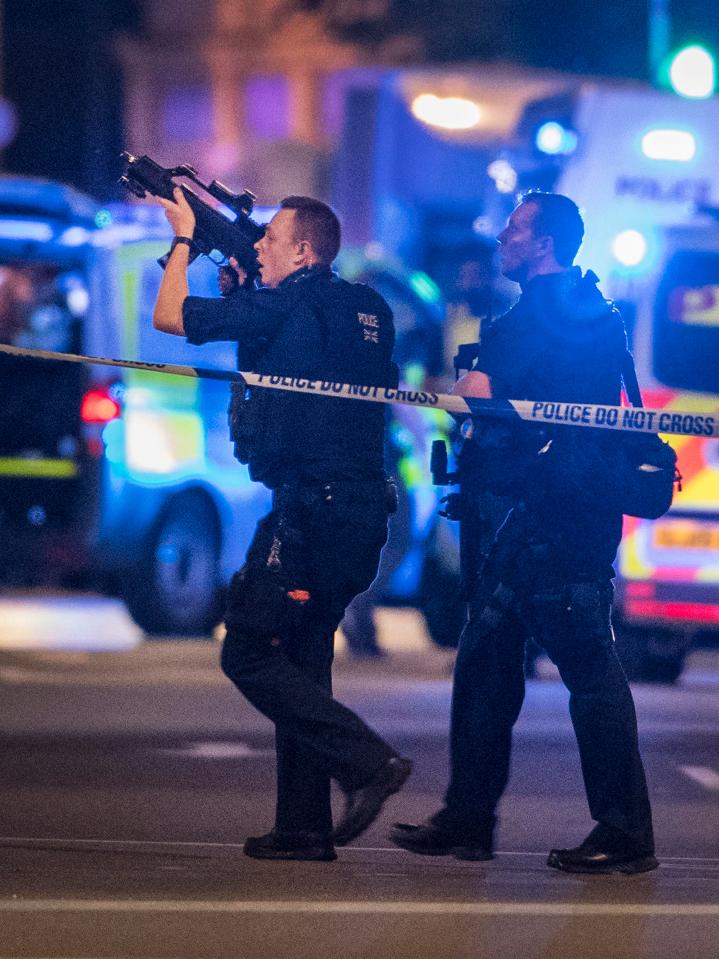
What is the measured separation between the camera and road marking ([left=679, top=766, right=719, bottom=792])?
305 inches

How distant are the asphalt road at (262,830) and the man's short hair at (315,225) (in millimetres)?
1670

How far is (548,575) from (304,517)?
27.4 inches

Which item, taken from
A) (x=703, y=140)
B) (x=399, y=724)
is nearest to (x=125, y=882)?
(x=399, y=724)

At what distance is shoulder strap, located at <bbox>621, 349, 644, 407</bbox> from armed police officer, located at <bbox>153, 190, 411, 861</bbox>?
67 cm

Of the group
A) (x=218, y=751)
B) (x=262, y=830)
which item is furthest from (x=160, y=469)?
(x=262, y=830)

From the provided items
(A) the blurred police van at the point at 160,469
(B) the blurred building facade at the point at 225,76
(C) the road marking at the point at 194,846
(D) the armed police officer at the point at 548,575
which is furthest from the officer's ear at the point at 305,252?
(B) the blurred building facade at the point at 225,76

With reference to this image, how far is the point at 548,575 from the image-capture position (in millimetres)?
5988

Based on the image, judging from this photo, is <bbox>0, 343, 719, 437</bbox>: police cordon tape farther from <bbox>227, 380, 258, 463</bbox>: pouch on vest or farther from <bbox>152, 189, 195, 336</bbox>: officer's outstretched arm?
<bbox>152, 189, 195, 336</bbox>: officer's outstretched arm

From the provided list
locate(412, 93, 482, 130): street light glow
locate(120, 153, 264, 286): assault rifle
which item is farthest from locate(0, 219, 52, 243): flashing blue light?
locate(120, 153, 264, 286): assault rifle

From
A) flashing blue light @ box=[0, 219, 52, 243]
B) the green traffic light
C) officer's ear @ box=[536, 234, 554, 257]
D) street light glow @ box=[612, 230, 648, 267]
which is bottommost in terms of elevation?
officer's ear @ box=[536, 234, 554, 257]

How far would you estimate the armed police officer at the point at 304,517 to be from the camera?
5.77m

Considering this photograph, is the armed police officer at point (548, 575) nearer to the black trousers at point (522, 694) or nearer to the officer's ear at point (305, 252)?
the black trousers at point (522, 694)

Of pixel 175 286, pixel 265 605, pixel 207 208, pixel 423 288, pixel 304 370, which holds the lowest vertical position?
pixel 265 605

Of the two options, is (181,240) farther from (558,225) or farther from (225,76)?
(225,76)
